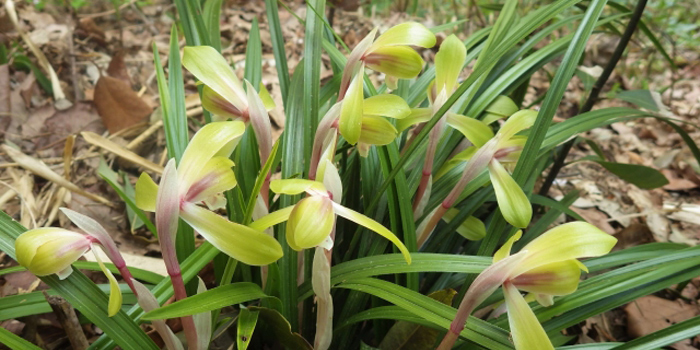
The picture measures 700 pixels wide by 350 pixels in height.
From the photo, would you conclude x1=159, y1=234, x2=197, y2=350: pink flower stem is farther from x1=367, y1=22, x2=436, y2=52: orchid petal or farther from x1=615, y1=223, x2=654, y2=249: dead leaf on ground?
x1=615, y1=223, x2=654, y2=249: dead leaf on ground

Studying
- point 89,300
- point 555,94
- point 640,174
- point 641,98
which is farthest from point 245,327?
point 641,98

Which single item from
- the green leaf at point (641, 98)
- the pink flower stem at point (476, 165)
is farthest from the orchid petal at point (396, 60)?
the green leaf at point (641, 98)

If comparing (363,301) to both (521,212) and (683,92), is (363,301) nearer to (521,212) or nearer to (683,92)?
(521,212)

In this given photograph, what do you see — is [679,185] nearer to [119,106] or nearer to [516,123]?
[516,123]

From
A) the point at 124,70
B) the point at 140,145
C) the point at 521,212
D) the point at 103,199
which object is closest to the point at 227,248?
the point at 521,212

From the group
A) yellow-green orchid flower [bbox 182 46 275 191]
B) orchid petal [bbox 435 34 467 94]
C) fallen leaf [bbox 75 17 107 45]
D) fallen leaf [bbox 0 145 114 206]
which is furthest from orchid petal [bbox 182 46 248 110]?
fallen leaf [bbox 75 17 107 45]

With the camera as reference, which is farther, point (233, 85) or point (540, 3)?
point (540, 3)

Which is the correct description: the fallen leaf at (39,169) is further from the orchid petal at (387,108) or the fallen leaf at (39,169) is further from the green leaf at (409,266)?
the orchid petal at (387,108)
